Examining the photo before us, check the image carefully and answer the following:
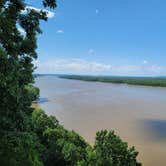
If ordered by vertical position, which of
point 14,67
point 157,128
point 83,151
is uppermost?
point 14,67

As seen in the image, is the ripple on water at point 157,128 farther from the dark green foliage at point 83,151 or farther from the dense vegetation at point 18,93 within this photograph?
the dense vegetation at point 18,93

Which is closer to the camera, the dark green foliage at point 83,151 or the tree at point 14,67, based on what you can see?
the tree at point 14,67

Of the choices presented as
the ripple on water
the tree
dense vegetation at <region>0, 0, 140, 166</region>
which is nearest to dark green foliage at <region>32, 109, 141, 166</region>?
dense vegetation at <region>0, 0, 140, 166</region>

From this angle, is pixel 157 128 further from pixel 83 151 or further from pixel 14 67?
pixel 14 67

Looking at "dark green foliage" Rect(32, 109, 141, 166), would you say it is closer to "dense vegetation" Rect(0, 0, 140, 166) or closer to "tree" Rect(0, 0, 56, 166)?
"dense vegetation" Rect(0, 0, 140, 166)

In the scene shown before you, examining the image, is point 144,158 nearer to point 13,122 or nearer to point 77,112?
point 13,122

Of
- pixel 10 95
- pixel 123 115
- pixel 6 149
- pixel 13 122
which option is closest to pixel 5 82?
pixel 10 95

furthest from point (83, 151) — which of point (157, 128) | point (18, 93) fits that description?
point (157, 128)

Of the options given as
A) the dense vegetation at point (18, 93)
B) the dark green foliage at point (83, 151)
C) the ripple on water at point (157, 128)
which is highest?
the dense vegetation at point (18, 93)

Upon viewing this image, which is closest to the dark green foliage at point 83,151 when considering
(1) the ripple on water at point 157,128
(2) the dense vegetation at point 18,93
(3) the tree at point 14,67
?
(2) the dense vegetation at point 18,93
